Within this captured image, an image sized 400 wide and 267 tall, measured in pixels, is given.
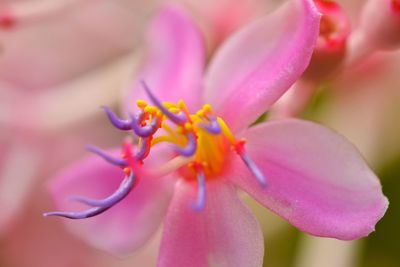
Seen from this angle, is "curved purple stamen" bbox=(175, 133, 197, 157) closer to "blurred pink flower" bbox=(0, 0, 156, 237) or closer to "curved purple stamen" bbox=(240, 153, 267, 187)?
"curved purple stamen" bbox=(240, 153, 267, 187)

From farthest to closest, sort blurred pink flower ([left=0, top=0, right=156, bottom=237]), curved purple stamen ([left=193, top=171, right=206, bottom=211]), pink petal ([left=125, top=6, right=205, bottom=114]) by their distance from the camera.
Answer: blurred pink flower ([left=0, top=0, right=156, bottom=237]), pink petal ([left=125, top=6, right=205, bottom=114]), curved purple stamen ([left=193, top=171, right=206, bottom=211])

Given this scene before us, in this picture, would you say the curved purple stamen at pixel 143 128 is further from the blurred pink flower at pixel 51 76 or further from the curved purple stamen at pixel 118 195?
the blurred pink flower at pixel 51 76

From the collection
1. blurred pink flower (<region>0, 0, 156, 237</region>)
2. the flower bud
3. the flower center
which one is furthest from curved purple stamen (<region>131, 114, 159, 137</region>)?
blurred pink flower (<region>0, 0, 156, 237</region>)

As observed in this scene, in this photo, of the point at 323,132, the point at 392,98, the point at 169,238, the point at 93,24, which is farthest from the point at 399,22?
the point at 93,24

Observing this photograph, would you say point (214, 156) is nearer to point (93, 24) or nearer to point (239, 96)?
point (239, 96)

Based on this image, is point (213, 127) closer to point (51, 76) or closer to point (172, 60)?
point (172, 60)

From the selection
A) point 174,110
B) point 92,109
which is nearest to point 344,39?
point 174,110

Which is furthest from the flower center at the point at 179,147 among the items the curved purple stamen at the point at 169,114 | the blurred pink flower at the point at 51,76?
the blurred pink flower at the point at 51,76
